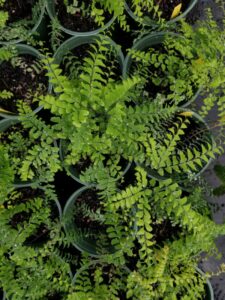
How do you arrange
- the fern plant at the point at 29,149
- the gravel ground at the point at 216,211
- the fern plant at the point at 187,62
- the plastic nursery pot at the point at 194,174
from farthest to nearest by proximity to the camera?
the gravel ground at the point at 216,211 → the plastic nursery pot at the point at 194,174 → the fern plant at the point at 187,62 → the fern plant at the point at 29,149

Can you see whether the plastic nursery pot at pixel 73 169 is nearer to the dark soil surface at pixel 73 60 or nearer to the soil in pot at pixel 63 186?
the soil in pot at pixel 63 186

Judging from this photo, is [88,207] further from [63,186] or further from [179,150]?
[179,150]

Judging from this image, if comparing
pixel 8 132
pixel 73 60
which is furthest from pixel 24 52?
pixel 8 132

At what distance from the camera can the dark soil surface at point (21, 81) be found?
3.04 m

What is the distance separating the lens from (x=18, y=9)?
123 inches

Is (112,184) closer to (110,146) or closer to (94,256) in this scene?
(110,146)

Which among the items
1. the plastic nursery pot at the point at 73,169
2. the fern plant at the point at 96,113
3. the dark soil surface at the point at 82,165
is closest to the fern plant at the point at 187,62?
the fern plant at the point at 96,113

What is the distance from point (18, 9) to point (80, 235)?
1.81 meters

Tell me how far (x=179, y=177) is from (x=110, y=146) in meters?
0.74

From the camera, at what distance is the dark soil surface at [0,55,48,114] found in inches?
120

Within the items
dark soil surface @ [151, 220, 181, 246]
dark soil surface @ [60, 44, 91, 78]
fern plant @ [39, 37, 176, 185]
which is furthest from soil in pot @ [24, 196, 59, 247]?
dark soil surface @ [60, 44, 91, 78]

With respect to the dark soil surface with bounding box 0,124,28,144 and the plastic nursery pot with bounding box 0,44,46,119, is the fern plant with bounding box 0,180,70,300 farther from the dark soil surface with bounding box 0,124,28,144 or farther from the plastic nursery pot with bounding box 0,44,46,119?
the plastic nursery pot with bounding box 0,44,46,119

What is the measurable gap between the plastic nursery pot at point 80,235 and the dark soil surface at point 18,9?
4.67 feet

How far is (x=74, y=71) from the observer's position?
2.74m
